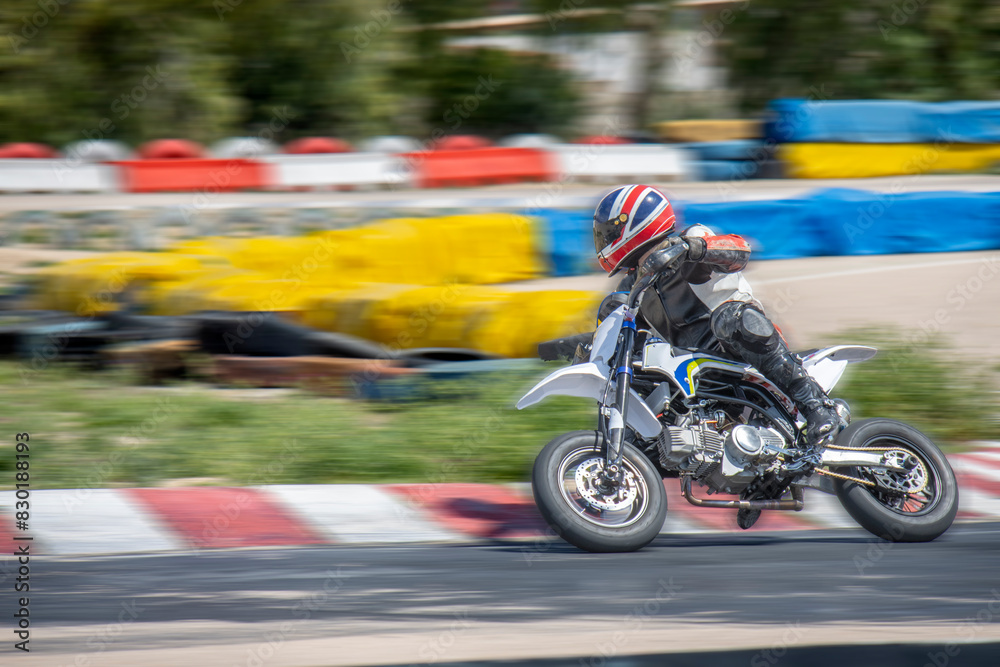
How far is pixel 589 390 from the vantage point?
4.41m

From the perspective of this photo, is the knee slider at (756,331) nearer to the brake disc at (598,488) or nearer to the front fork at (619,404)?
the front fork at (619,404)

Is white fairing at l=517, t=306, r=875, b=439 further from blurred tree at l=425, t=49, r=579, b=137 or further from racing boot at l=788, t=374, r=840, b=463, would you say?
blurred tree at l=425, t=49, r=579, b=137

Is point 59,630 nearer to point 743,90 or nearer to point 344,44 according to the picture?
point 344,44

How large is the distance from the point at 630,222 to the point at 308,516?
1.93m

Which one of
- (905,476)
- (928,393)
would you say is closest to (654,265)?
(905,476)

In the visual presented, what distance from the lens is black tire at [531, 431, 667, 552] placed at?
13.5 feet

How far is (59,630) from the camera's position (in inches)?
129

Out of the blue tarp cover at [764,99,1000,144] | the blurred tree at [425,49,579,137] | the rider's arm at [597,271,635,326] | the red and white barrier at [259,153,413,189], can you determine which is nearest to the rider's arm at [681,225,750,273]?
the rider's arm at [597,271,635,326]

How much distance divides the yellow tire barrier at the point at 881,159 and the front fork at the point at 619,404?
1330cm

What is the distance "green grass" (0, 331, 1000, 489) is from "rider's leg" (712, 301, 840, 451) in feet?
4.89

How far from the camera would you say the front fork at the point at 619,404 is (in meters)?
4.21

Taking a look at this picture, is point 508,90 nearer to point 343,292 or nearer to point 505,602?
point 343,292

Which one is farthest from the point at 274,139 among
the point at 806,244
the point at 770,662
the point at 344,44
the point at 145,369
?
the point at 770,662

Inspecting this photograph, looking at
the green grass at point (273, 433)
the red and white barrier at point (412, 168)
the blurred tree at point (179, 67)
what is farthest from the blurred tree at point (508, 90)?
the green grass at point (273, 433)
